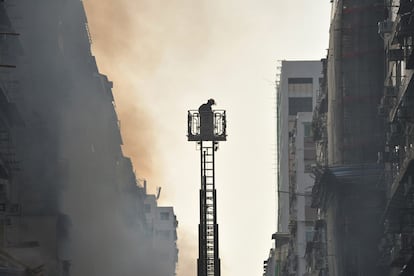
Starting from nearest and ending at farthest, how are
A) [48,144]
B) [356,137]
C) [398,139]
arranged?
[398,139]
[356,137]
[48,144]

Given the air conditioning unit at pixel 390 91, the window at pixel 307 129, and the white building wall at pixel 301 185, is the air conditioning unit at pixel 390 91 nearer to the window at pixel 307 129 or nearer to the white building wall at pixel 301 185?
the white building wall at pixel 301 185

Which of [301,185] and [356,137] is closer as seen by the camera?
[356,137]

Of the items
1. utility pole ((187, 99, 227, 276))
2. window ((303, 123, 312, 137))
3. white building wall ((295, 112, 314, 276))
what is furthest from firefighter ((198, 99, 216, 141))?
window ((303, 123, 312, 137))

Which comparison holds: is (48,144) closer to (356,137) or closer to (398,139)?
(356,137)

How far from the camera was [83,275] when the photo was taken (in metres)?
126

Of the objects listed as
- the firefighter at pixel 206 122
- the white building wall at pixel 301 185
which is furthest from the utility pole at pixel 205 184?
the white building wall at pixel 301 185

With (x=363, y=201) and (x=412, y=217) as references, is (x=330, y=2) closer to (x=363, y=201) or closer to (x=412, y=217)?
(x=363, y=201)

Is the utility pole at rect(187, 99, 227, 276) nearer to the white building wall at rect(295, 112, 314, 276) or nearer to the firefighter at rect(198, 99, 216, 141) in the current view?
the firefighter at rect(198, 99, 216, 141)

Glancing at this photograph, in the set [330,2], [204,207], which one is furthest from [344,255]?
[330,2]

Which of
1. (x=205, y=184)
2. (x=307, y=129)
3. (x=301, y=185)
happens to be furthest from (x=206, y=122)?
(x=307, y=129)

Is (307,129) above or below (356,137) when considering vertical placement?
above

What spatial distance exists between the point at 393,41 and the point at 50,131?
28870 millimetres

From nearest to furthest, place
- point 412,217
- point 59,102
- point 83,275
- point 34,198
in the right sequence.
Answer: point 412,217
point 34,198
point 59,102
point 83,275

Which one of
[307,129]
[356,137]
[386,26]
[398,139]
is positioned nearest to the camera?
[398,139]
